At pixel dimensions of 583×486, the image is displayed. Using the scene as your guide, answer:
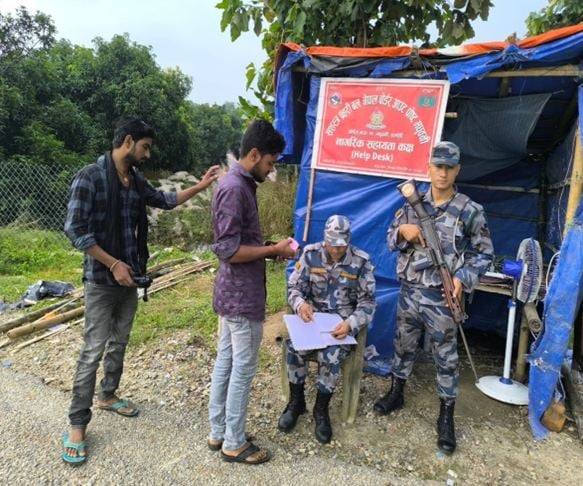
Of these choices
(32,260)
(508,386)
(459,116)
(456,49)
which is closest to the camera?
(456,49)

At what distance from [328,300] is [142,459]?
5.15 ft

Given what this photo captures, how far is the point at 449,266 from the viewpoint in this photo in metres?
2.93

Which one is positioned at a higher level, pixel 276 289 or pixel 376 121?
pixel 376 121

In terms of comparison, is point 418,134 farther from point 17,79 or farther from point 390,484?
point 17,79

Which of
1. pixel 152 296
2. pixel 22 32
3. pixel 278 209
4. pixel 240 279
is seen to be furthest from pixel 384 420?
Result: pixel 22 32

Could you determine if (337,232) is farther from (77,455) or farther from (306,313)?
(77,455)

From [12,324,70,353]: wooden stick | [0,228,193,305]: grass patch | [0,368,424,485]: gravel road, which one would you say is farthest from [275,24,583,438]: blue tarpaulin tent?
[0,228,193,305]: grass patch

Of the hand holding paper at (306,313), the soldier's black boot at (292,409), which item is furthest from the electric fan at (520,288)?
the hand holding paper at (306,313)

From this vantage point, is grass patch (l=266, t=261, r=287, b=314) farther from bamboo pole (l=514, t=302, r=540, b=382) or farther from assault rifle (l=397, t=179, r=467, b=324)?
assault rifle (l=397, t=179, r=467, b=324)

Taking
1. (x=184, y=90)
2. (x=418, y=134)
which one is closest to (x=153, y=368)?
(x=418, y=134)

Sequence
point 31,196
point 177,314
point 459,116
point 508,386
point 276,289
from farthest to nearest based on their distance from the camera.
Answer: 1. point 31,196
2. point 276,289
3. point 177,314
4. point 459,116
5. point 508,386

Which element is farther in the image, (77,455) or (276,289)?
(276,289)

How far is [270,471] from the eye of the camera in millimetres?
2611

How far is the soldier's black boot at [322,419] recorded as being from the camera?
115 inches
